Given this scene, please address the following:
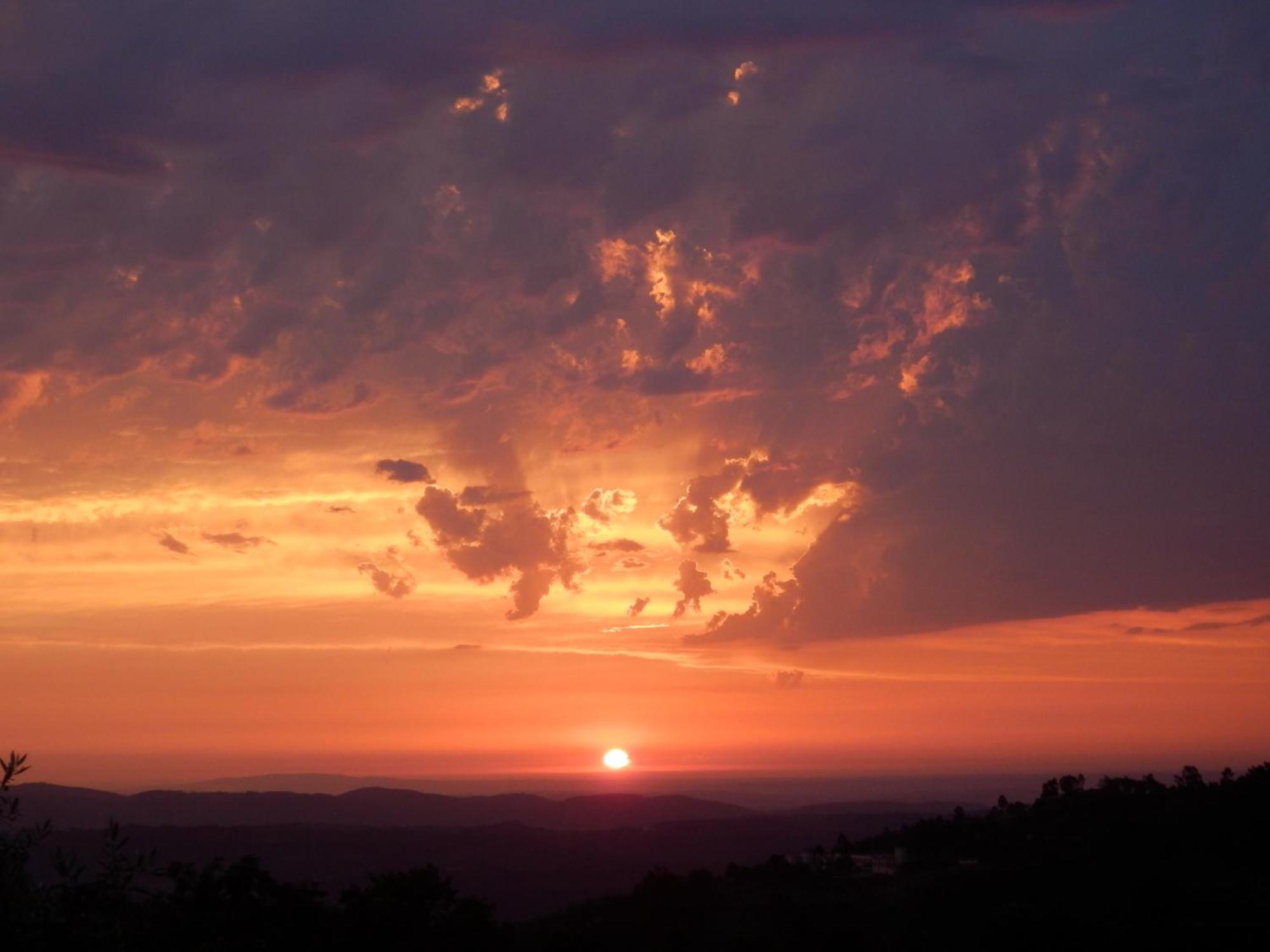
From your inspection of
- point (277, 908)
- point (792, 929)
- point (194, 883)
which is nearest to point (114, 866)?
point (194, 883)

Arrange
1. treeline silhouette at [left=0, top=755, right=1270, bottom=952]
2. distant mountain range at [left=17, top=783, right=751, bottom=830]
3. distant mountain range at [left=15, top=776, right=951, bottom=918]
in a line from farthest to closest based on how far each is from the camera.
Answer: distant mountain range at [left=17, top=783, right=751, bottom=830] < distant mountain range at [left=15, top=776, right=951, bottom=918] < treeline silhouette at [left=0, top=755, right=1270, bottom=952]

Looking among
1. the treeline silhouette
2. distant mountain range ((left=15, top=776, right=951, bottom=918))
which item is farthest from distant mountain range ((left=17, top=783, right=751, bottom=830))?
the treeline silhouette

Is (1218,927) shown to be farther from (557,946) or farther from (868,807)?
(868,807)

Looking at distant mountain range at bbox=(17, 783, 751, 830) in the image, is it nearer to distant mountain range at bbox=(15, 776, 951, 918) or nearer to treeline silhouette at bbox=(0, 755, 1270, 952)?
distant mountain range at bbox=(15, 776, 951, 918)

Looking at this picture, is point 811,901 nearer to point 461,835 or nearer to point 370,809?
point 461,835

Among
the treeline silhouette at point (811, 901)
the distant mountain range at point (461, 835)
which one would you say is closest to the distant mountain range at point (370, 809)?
the distant mountain range at point (461, 835)

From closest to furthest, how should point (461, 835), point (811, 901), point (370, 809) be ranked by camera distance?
point (811, 901) < point (461, 835) < point (370, 809)

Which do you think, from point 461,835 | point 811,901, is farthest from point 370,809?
point 811,901

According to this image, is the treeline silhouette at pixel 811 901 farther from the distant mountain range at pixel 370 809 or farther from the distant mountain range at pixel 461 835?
the distant mountain range at pixel 370 809
